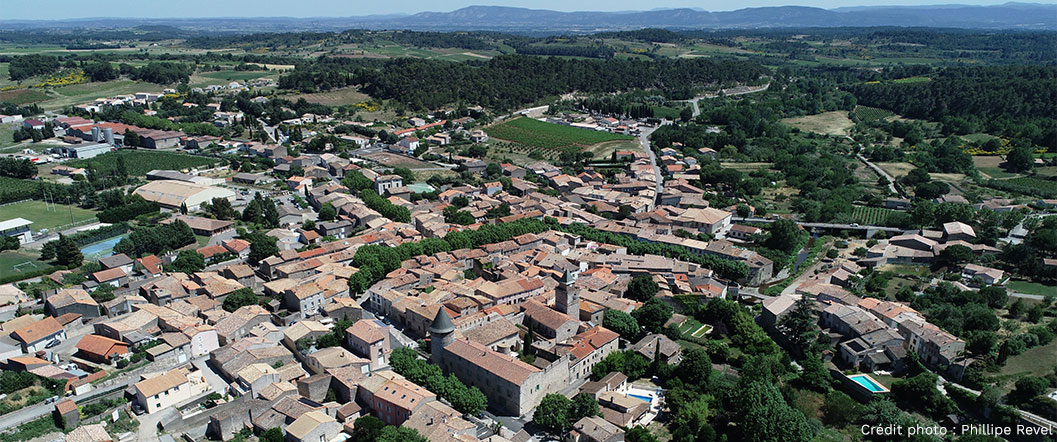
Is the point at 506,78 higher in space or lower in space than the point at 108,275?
higher

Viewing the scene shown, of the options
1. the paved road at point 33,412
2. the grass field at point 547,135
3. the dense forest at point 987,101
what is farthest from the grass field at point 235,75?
the dense forest at point 987,101

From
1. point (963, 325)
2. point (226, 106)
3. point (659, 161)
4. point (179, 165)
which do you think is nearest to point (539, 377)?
point (963, 325)

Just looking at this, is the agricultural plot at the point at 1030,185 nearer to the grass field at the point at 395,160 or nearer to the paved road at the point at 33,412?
the grass field at the point at 395,160

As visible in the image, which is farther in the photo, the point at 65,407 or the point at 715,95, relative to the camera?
the point at 715,95

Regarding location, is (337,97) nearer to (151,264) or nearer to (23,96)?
(23,96)

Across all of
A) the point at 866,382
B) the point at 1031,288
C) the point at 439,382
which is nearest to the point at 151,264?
the point at 439,382

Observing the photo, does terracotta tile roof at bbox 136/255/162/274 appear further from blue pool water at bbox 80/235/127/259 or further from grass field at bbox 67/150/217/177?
grass field at bbox 67/150/217/177

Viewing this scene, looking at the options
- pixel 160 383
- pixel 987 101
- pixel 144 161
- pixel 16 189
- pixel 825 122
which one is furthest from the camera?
pixel 825 122

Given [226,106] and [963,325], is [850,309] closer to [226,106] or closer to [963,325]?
[963,325]
